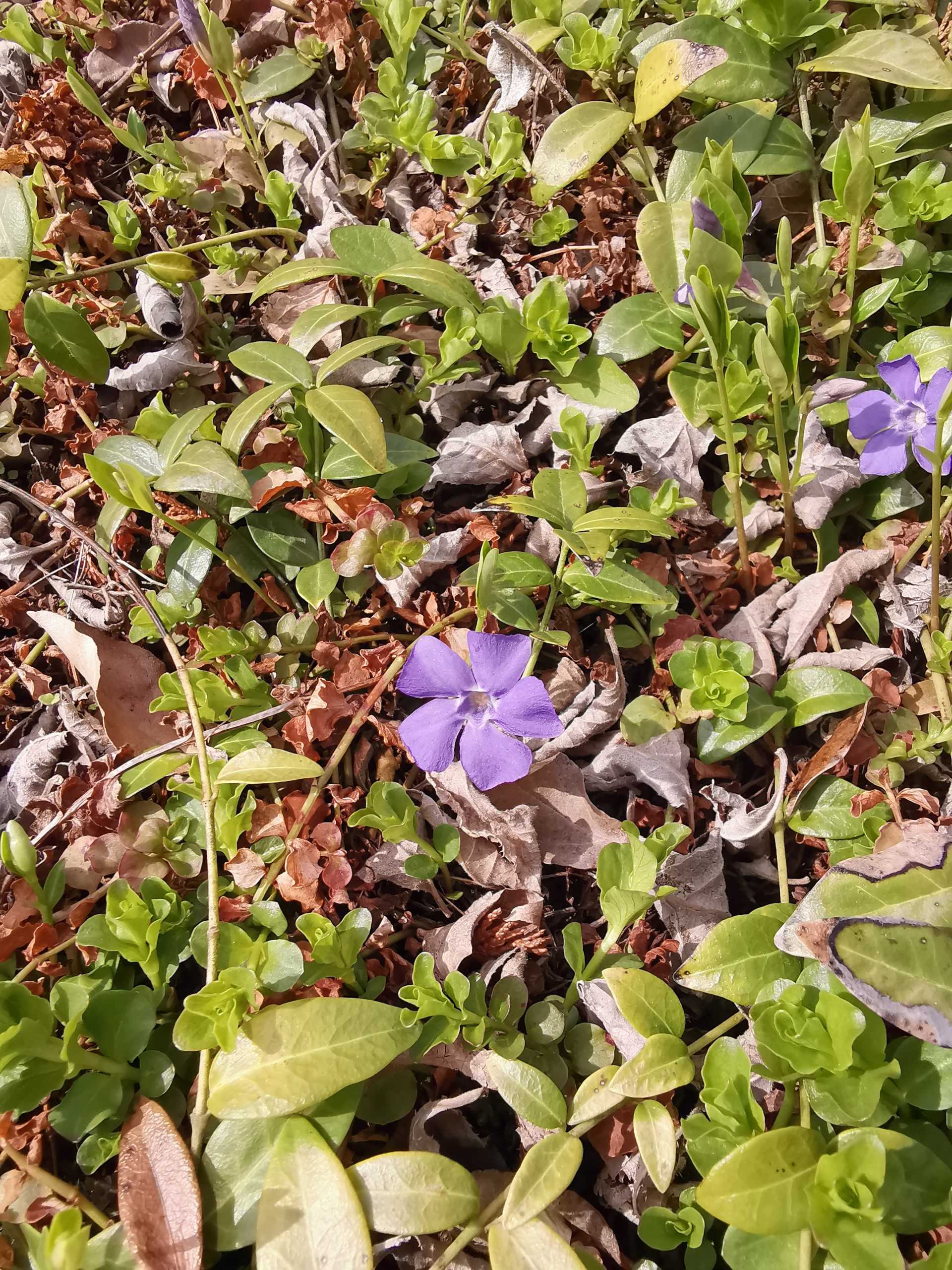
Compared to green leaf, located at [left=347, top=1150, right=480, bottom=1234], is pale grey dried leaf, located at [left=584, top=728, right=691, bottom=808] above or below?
above

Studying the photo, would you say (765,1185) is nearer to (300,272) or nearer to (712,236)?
(712,236)

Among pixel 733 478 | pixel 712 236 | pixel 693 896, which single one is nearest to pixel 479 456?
pixel 733 478

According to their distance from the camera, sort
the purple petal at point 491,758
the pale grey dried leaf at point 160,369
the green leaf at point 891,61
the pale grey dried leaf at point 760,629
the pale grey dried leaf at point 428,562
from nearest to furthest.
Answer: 1. the purple petal at point 491,758
2. the pale grey dried leaf at point 760,629
3. the pale grey dried leaf at point 428,562
4. the green leaf at point 891,61
5. the pale grey dried leaf at point 160,369

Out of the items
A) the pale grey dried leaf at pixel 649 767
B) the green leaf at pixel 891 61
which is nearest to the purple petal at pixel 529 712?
the pale grey dried leaf at pixel 649 767

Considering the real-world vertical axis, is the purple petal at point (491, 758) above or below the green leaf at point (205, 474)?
below

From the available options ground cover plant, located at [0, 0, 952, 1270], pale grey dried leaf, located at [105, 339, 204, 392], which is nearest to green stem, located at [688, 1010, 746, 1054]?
ground cover plant, located at [0, 0, 952, 1270]

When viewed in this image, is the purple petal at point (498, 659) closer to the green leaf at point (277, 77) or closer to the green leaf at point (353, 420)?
the green leaf at point (353, 420)

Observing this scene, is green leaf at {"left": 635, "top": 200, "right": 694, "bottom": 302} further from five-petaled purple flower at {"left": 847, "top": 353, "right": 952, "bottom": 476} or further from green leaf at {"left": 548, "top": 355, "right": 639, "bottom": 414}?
five-petaled purple flower at {"left": 847, "top": 353, "right": 952, "bottom": 476}

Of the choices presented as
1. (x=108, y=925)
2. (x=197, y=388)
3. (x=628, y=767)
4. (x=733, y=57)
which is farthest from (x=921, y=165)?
(x=108, y=925)
